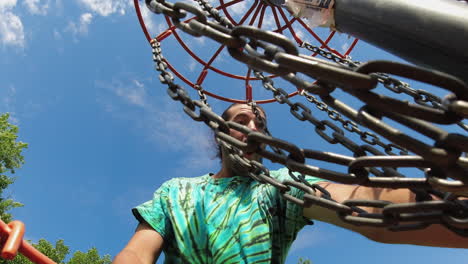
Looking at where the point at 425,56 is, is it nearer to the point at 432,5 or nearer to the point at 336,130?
the point at 432,5

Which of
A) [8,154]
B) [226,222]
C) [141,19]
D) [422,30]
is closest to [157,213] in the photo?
[226,222]

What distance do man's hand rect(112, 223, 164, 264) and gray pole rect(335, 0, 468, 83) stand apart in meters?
1.04

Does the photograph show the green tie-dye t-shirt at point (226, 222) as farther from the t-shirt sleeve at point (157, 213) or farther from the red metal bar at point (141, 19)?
the red metal bar at point (141, 19)

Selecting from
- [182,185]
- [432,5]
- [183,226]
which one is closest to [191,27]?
[432,5]

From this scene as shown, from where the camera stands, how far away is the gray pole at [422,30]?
71 cm

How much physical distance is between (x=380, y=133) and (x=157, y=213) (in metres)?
1.18

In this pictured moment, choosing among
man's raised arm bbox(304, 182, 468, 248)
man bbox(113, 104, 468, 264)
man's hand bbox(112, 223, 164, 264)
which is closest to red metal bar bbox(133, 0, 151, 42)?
man bbox(113, 104, 468, 264)

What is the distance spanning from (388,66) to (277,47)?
161 mm

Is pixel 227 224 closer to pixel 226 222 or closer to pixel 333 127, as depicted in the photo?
pixel 226 222

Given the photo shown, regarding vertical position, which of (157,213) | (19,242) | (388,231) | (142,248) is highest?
(388,231)

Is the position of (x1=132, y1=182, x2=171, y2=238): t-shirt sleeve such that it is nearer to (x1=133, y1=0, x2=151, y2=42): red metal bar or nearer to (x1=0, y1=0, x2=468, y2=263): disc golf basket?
(x1=0, y1=0, x2=468, y2=263): disc golf basket

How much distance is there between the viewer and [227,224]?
1543mm

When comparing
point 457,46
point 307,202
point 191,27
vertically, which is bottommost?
point 307,202

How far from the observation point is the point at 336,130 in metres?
1.07
